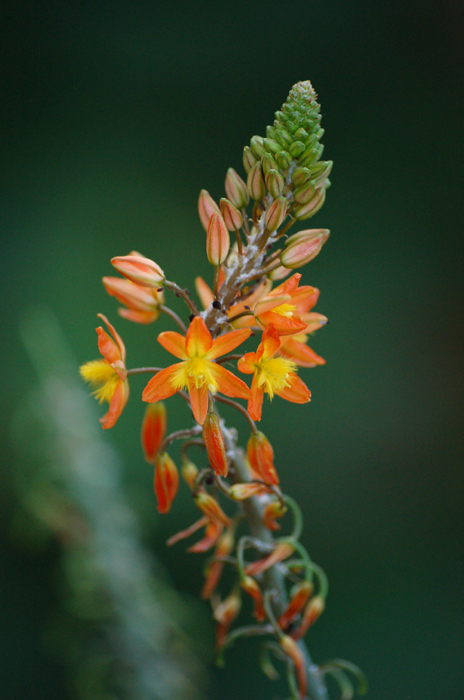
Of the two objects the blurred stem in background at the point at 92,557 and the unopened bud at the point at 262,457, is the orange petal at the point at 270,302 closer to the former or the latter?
the unopened bud at the point at 262,457

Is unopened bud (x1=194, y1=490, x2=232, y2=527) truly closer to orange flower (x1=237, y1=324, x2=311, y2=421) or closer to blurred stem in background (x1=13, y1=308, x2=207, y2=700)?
orange flower (x1=237, y1=324, x2=311, y2=421)

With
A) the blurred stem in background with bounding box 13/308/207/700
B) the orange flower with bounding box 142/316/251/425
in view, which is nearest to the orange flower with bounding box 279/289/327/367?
the orange flower with bounding box 142/316/251/425

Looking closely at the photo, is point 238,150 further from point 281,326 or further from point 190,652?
point 190,652

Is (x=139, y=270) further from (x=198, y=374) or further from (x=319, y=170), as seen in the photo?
(x=319, y=170)

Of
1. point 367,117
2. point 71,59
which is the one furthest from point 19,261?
point 367,117

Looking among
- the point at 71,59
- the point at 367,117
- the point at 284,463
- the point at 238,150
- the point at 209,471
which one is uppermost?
the point at 71,59

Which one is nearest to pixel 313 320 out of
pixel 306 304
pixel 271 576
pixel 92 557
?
pixel 306 304
